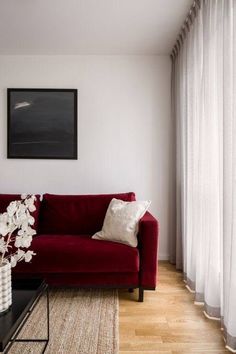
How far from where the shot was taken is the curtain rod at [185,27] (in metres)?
2.75

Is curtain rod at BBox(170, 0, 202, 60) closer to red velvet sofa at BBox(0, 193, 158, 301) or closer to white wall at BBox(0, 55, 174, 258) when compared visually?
white wall at BBox(0, 55, 174, 258)

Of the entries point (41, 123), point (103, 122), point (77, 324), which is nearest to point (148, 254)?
point (77, 324)

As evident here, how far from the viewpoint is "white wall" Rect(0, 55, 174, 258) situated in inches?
156

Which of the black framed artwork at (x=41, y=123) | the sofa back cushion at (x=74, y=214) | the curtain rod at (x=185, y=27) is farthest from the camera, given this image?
the black framed artwork at (x=41, y=123)

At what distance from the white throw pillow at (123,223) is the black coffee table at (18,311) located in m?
0.99

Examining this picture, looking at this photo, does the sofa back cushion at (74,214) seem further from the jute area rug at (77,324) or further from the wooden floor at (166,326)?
the wooden floor at (166,326)

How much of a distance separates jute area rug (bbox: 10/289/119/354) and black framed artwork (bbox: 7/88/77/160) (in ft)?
5.75

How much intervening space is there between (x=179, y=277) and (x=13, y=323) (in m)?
2.26

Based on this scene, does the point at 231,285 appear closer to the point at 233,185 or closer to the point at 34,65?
the point at 233,185

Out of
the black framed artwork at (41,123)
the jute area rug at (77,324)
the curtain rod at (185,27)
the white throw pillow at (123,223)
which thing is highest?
the curtain rod at (185,27)

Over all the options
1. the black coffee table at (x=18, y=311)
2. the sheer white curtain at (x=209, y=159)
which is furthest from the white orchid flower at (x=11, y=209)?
the sheer white curtain at (x=209, y=159)

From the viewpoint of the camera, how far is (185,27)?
10.4 feet

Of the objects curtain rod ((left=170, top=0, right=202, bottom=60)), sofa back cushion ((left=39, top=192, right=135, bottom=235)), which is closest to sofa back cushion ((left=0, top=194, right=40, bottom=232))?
sofa back cushion ((left=39, top=192, right=135, bottom=235))

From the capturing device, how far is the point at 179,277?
11.3 ft
